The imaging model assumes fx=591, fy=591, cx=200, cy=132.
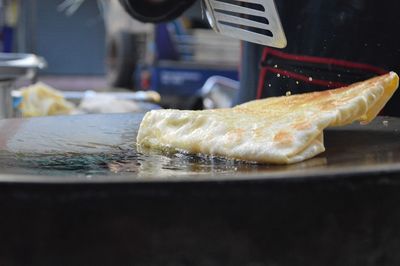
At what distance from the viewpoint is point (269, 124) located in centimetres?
110

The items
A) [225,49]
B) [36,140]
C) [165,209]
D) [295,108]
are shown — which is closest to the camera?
[165,209]

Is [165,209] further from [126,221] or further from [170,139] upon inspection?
[170,139]

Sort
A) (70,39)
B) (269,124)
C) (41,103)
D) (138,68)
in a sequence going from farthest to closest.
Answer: (70,39)
(138,68)
(41,103)
(269,124)

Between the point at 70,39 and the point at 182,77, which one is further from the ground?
the point at 182,77

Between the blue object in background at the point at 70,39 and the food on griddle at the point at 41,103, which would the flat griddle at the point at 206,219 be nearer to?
the food on griddle at the point at 41,103

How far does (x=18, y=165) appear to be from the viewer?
1.01 meters

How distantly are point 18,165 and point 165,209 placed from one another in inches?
15.5

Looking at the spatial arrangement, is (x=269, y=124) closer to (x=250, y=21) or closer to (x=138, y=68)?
(x=250, y=21)

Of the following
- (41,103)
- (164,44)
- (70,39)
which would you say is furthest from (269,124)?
(70,39)

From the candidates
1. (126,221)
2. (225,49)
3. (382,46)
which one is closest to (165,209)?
(126,221)

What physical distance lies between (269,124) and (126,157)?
0.28m

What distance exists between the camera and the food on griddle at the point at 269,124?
1.01 meters

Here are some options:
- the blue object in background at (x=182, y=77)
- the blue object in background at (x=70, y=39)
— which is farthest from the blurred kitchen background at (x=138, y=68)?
the blue object in background at (x=70, y=39)

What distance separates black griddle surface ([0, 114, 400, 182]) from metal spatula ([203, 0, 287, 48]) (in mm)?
247
